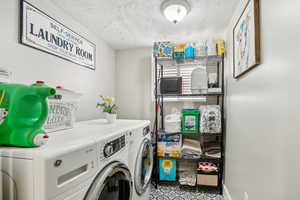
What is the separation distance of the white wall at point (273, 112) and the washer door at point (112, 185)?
0.91m

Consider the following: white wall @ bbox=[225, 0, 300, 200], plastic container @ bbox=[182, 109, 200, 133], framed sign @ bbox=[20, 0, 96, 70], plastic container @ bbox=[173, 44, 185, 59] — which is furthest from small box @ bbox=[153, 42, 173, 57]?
white wall @ bbox=[225, 0, 300, 200]

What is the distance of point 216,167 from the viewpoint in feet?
6.75

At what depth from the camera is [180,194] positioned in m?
2.03

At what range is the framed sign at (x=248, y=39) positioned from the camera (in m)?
1.07

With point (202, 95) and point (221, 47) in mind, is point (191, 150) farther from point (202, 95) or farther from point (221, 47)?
point (221, 47)

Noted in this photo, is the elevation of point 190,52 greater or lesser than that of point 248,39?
greater

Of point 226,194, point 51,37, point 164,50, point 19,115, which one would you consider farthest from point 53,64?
point 226,194

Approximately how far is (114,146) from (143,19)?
1.54m

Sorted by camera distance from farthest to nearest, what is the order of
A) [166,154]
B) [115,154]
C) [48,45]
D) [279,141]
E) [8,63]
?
[166,154], [48,45], [8,63], [115,154], [279,141]

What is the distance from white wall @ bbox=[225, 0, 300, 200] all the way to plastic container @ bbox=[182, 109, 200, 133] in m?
0.73

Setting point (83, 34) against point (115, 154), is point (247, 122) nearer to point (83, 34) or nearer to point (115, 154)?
point (115, 154)

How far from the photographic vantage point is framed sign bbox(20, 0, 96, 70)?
1299 millimetres

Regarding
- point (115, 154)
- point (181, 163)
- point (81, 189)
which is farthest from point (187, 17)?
point (181, 163)

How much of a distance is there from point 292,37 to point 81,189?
4.00 ft
